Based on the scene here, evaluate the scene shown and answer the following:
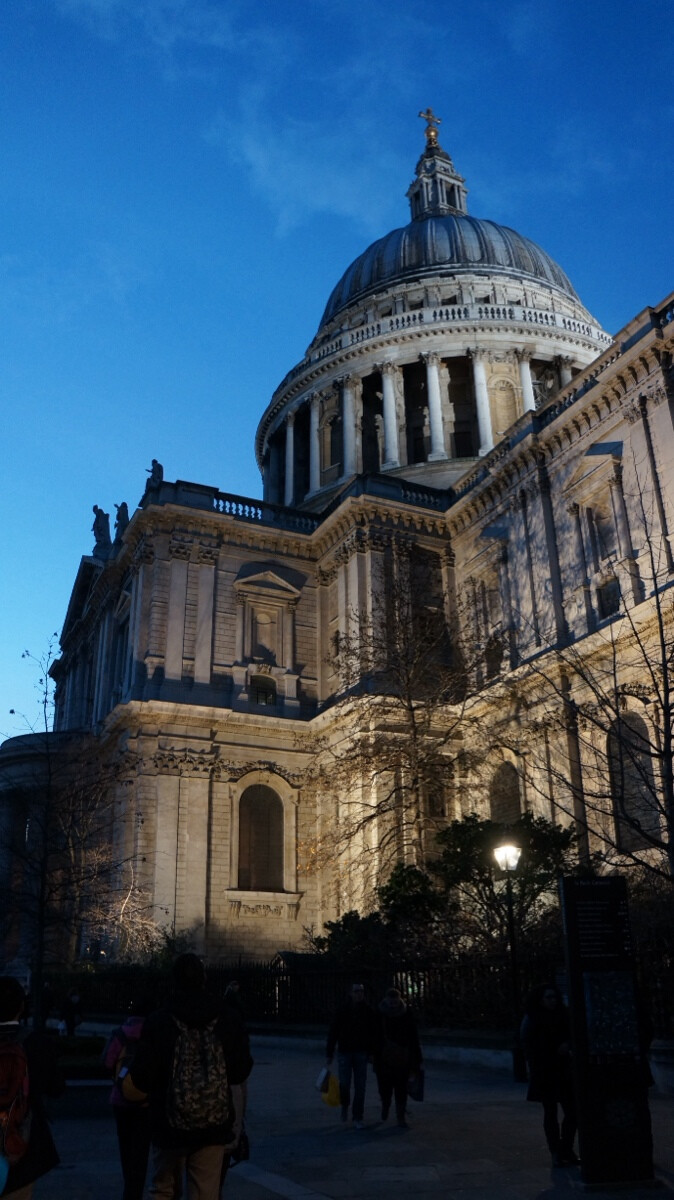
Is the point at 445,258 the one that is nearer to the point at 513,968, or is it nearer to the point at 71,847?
the point at 71,847

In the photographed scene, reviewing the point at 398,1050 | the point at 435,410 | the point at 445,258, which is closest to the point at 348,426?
the point at 435,410

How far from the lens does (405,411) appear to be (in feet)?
158

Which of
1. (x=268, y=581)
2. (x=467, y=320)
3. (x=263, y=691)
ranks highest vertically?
(x=467, y=320)

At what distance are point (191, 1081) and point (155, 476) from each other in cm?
3201

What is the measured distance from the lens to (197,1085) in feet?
15.7

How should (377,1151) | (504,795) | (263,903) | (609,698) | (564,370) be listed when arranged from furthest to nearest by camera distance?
1. (564,370)
2. (263,903)
3. (504,795)
4. (609,698)
5. (377,1151)

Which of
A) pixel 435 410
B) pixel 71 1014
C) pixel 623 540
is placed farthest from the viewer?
pixel 435 410

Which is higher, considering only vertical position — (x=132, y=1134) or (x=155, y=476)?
(x=155, y=476)

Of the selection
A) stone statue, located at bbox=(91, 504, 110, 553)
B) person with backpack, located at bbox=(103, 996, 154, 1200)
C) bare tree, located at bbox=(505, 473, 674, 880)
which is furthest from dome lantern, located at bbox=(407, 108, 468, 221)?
person with backpack, located at bbox=(103, 996, 154, 1200)

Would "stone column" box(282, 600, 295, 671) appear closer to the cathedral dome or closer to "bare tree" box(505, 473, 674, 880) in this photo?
"bare tree" box(505, 473, 674, 880)

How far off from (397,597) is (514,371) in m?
20.5

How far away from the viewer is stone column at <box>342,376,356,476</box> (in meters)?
47.0

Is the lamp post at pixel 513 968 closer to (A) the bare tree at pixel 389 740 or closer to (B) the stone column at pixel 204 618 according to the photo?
(A) the bare tree at pixel 389 740

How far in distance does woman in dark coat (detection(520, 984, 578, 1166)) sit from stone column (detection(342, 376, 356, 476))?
38723mm
